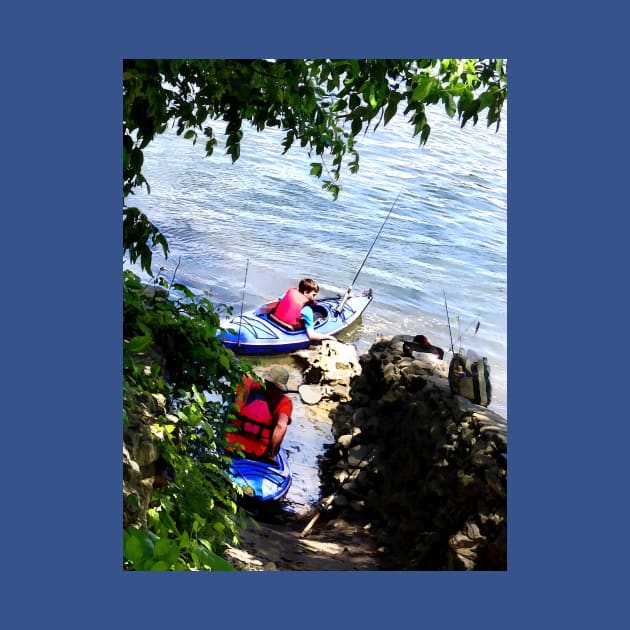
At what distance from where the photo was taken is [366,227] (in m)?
4.52

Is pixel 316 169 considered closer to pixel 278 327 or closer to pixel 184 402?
pixel 278 327

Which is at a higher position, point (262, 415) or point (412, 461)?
point (262, 415)

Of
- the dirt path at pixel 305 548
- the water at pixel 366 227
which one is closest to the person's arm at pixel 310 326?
the water at pixel 366 227

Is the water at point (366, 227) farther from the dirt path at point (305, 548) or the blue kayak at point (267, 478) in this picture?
the dirt path at point (305, 548)

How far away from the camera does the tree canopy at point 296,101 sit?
4297 millimetres

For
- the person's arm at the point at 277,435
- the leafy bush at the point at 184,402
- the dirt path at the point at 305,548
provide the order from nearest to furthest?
the leafy bush at the point at 184,402
the dirt path at the point at 305,548
the person's arm at the point at 277,435

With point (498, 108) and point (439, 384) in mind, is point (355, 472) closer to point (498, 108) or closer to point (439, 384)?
point (439, 384)

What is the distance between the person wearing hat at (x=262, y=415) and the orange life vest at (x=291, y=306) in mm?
210

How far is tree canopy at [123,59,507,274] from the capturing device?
4.30 metres

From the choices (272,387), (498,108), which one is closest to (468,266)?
(498,108)

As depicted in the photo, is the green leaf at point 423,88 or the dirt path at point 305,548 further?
the dirt path at point 305,548

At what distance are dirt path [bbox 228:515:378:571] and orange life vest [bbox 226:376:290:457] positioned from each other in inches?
12.5

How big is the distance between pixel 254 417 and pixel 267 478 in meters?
0.26

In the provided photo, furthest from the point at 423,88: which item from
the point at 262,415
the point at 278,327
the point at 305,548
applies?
the point at 305,548
